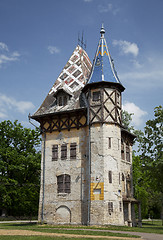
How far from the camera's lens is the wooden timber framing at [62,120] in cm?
2769

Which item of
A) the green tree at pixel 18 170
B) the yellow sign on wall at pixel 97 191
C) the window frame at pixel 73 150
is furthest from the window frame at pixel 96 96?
the green tree at pixel 18 170

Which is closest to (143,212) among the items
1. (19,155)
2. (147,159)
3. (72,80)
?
(147,159)

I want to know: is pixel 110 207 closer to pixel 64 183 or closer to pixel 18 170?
pixel 64 183

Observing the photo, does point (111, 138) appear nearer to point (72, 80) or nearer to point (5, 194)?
point (72, 80)

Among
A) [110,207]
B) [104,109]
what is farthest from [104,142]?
[110,207]

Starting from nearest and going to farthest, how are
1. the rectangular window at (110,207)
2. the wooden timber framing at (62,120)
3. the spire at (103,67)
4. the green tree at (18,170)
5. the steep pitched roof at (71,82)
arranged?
the rectangular window at (110,207) → the spire at (103,67) → the wooden timber framing at (62,120) → the steep pitched roof at (71,82) → the green tree at (18,170)

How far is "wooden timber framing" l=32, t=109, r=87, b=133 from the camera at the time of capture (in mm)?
27694

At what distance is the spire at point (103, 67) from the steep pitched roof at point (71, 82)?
8.48 feet

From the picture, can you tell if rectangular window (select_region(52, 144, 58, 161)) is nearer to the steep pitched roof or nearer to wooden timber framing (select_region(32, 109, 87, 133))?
wooden timber framing (select_region(32, 109, 87, 133))

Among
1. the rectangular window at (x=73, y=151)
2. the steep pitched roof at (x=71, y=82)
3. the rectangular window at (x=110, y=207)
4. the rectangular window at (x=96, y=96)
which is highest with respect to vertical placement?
the steep pitched roof at (x=71, y=82)

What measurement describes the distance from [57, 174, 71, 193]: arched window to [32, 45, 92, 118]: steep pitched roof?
630cm

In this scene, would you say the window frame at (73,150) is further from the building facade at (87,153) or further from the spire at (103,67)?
the spire at (103,67)

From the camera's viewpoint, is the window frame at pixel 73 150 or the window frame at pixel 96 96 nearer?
the window frame at pixel 96 96

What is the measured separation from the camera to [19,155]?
133ft
